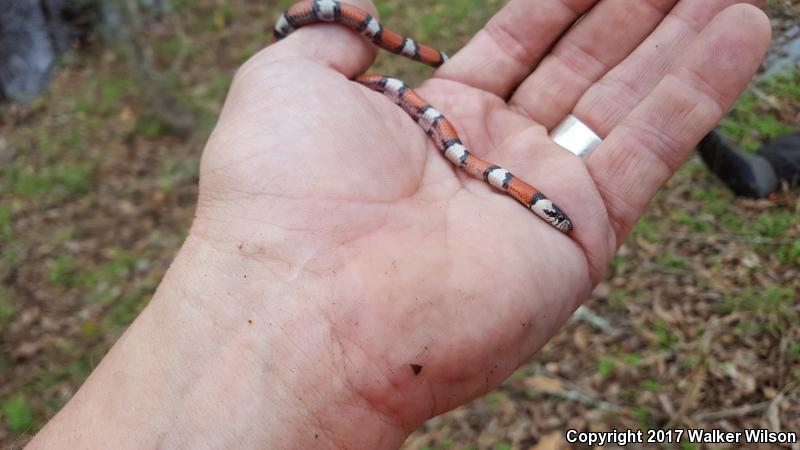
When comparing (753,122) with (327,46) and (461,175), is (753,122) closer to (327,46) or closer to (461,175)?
(461,175)

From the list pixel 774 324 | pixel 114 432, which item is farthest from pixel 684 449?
pixel 114 432

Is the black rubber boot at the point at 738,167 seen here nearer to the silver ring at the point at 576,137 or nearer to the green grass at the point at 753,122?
the green grass at the point at 753,122

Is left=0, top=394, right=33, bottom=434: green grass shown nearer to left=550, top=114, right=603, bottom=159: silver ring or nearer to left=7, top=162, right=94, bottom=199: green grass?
left=7, top=162, right=94, bottom=199: green grass

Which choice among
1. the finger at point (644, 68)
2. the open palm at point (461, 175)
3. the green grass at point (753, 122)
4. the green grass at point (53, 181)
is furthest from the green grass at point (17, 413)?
the green grass at point (753, 122)

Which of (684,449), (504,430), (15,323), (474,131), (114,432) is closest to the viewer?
(114,432)

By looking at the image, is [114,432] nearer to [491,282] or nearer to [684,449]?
[491,282]
